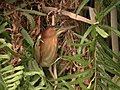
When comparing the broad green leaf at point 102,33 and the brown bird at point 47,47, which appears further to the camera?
the brown bird at point 47,47

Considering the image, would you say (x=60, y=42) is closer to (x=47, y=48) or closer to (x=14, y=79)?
(x=47, y=48)

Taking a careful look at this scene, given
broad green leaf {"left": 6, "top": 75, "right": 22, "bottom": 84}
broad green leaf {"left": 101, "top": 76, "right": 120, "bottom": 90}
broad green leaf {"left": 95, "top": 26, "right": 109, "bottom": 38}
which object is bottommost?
broad green leaf {"left": 101, "top": 76, "right": 120, "bottom": 90}

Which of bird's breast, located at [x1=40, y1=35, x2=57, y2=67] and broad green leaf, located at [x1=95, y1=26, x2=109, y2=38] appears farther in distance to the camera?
bird's breast, located at [x1=40, y1=35, x2=57, y2=67]

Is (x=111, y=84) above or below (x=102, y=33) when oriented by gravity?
below

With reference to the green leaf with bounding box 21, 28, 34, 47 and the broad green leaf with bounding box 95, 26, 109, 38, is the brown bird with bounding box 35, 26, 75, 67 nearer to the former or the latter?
the green leaf with bounding box 21, 28, 34, 47

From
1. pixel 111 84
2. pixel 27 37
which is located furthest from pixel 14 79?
pixel 111 84

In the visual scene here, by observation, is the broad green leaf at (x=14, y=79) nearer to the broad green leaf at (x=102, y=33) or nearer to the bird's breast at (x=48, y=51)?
the bird's breast at (x=48, y=51)

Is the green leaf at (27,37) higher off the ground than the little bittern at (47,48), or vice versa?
the green leaf at (27,37)

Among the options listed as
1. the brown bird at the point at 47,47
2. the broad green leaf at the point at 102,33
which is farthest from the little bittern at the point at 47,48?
the broad green leaf at the point at 102,33

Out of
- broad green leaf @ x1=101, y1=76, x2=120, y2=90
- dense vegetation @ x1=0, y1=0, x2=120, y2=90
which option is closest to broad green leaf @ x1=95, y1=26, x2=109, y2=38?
dense vegetation @ x1=0, y1=0, x2=120, y2=90
